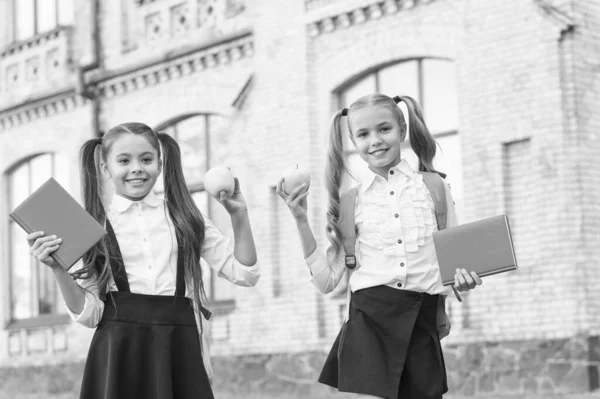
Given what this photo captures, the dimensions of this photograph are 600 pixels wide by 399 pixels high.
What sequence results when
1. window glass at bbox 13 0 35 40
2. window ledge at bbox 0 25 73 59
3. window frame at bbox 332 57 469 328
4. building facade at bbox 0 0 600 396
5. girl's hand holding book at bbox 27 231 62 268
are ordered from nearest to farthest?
girl's hand holding book at bbox 27 231 62 268
building facade at bbox 0 0 600 396
window frame at bbox 332 57 469 328
window ledge at bbox 0 25 73 59
window glass at bbox 13 0 35 40

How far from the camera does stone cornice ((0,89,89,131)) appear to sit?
1750 cm

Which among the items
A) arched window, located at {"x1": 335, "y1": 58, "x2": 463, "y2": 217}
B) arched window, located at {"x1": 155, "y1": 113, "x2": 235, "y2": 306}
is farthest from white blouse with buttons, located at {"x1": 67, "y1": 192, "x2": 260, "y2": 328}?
arched window, located at {"x1": 155, "y1": 113, "x2": 235, "y2": 306}

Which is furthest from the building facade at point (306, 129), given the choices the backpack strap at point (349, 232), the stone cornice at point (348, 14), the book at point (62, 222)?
the book at point (62, 222)

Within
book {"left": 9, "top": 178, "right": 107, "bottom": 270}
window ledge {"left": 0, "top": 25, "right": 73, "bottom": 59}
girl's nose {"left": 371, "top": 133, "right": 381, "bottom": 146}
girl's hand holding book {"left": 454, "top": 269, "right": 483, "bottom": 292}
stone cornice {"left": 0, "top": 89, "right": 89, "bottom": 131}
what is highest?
window ledge {"left": 0, "top": 25, "right": 73, "bottom": 59}

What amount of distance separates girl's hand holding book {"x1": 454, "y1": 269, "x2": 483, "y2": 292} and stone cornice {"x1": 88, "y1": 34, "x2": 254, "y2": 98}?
1037 centimetres

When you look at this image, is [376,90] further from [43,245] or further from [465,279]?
[43,245]

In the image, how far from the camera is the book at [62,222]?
14.8ft

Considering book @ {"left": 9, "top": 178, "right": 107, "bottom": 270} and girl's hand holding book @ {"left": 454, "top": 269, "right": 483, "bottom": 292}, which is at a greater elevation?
book @ {"left": 9, "top": 178, "right": 107, "bottom": 270}

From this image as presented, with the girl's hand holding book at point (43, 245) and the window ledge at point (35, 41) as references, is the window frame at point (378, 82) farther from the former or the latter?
the girl's hand holding book at point (43, 245)

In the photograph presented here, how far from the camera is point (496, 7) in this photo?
38.8 feet

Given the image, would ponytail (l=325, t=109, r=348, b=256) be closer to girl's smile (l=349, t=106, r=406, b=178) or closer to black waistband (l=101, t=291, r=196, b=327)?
girl's smile (l=349, t=106, r=406, b=178)

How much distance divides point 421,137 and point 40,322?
45.3ft

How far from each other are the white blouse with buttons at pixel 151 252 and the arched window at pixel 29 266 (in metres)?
13.2

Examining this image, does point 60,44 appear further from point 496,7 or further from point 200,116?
point 496,7
